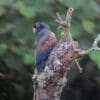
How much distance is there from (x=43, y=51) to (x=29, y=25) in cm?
166

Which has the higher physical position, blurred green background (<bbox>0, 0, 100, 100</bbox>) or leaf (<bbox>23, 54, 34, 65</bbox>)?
blurred green background (<bbox>0, 0, 100, 100</bbox>)

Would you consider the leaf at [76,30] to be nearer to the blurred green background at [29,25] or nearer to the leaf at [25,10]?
the blurred green background at [29,25]

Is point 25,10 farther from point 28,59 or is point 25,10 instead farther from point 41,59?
point 41,59

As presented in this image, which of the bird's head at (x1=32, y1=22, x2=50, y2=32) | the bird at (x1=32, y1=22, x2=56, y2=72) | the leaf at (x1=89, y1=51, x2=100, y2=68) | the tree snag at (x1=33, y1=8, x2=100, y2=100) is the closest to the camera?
the tree snag at (x1=33, y1=8, x2=100, y2=100)

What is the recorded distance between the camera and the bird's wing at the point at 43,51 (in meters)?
2.54

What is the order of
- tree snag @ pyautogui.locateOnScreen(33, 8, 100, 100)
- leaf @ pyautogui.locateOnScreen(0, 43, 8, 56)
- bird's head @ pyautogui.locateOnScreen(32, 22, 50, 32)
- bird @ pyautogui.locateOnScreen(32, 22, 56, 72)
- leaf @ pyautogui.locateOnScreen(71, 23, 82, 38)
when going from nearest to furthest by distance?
tree snag @ pyautogui.locateOnScreen(33, 8, 100, 100) < bird @ pyautogui.locateOnScreen(32, 22, 56, 72) < bird's head @ pyautogui.locateOnScreen(32, 22, 50, 32) < leaf @ pyautogui.locateOnScreen(71, 23, 82, 38) < leaf @ pyautogui.locateOnScreen(0, 43, 8, 56)

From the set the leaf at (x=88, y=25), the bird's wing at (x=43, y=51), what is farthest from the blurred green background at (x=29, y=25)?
the bird's wing at (x=43, y=51)

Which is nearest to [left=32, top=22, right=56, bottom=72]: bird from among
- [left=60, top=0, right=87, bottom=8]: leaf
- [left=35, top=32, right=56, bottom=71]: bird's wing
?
[left=35, top=32, right=56, bottom=71]: bird's wing

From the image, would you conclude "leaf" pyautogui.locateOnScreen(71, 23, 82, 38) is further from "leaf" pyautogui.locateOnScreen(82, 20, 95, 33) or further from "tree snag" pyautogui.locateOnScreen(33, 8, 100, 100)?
"tree snag" pyautogui.locateOnScreen(33, 8, 100, 100)

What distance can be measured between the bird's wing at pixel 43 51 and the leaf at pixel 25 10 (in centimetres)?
121

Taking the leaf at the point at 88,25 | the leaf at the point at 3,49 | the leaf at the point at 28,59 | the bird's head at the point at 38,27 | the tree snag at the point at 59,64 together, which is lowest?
the tree snag at the point at 59,64

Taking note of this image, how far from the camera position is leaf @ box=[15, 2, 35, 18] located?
12.4 feet

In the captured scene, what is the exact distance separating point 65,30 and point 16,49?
1.74 m

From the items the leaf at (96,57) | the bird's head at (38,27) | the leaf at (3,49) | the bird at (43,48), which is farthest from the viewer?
the leaf at (3,49)
